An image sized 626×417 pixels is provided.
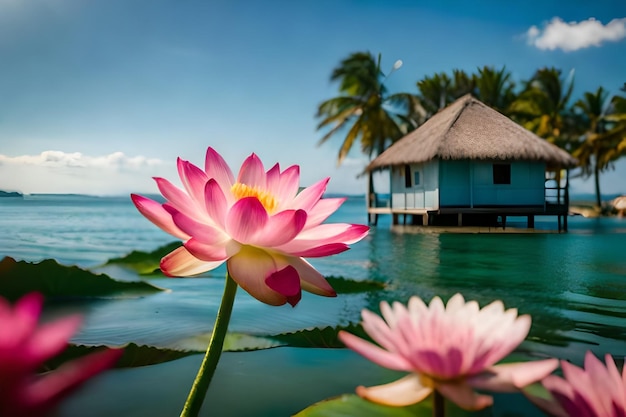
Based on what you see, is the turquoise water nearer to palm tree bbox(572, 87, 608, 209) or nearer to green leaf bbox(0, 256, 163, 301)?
green leaf bbox(0, 256, 163, 301)

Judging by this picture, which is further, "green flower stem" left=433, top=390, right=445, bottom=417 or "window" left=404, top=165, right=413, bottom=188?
"window" left=404, top=165, right=413, bottom=188

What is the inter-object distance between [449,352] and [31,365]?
124 millimetres

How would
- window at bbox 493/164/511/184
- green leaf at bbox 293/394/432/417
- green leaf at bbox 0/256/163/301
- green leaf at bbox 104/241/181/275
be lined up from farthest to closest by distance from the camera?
window at bbox 493/164/511/184, green leaf at bbox 104/241/181/275, green leaf at bbox 0/256/163/301, green leaf at bbox 293/394/432/417

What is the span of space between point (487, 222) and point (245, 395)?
12347 millimetres

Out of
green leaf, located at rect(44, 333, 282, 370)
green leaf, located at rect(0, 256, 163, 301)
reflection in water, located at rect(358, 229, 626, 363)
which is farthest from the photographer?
reflection in water, located at rect(358, 229, 626, 363)

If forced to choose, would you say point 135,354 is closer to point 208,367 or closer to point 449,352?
point 208,367

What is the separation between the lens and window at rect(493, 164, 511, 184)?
10.9m

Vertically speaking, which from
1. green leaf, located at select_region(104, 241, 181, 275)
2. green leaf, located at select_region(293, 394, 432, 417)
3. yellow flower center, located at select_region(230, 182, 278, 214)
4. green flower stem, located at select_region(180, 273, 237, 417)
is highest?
yellow flower center, located at select_region(230, 182, 278, 214)

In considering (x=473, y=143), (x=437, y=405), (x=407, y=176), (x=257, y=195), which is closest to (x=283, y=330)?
(x=257, y=195)

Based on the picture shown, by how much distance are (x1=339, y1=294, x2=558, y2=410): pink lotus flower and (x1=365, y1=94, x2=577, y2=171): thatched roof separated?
998 centimetres

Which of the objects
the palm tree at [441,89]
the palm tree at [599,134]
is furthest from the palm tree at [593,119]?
the palm tree at [441,89]

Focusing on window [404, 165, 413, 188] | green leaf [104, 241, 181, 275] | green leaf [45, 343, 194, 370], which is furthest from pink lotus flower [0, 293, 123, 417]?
window [404, 165, 413, 188]

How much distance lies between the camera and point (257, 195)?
32cm

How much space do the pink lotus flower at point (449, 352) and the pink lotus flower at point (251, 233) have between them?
0.07m
